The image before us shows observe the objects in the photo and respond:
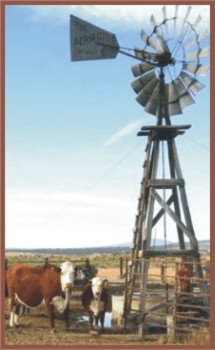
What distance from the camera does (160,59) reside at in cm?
1681

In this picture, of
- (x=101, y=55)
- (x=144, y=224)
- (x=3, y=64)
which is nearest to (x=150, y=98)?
(x=101, y=55)

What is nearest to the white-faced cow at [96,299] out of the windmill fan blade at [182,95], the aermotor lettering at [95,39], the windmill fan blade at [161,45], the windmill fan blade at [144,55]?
the windmill fan blade at [182,95]

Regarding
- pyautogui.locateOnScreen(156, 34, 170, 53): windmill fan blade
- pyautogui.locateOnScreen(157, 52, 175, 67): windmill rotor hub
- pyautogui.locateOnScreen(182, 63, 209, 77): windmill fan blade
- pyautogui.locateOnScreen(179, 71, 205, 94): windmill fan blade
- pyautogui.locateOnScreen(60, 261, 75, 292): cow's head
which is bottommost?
pyautogui.locateOnScreen(60, 261, 75, 292): cow's head

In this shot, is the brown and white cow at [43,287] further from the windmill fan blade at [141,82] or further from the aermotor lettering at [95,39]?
the windmill fan blade at [141,82]

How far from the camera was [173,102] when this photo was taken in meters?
17.1

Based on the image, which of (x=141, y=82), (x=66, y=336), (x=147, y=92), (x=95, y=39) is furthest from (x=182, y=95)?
(x=66, y=336)

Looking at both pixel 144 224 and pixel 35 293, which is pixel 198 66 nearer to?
pixel 144 224

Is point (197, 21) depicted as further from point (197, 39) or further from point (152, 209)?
point (152, 209)

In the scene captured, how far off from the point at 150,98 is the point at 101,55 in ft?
7.26

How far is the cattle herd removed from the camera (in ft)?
44.8

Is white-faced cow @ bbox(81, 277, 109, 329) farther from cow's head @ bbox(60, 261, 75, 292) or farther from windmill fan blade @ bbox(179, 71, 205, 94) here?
windmill fan blade @ bbox(179, 71, 205, 94)

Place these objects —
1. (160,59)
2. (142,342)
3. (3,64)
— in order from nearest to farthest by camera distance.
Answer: (3,64), (142,342), (160,59)

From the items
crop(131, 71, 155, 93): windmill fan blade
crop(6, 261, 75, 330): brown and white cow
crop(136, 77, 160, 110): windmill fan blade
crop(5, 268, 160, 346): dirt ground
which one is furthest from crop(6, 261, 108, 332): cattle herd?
crop(131, 71, 155, 93): windmill fan blade

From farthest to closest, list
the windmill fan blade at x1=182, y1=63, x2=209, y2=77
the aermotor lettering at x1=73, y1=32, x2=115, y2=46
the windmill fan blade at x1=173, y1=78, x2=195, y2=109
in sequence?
the windmill fan blade at x1=173, y1=78, x2=195, y2=109 → the windmill fan blade at x1=182, y1=63, x2=209, y2=77 → the aermotor lettering at x1=73, y1=32, x2=115, y2=46
